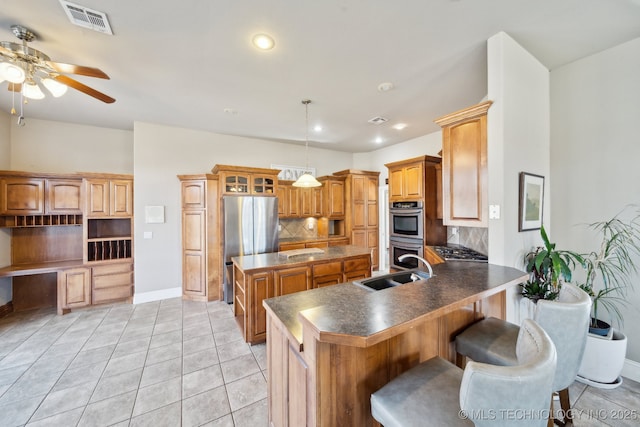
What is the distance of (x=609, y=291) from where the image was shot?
83.3 inches

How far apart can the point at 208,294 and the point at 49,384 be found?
6.63 feet

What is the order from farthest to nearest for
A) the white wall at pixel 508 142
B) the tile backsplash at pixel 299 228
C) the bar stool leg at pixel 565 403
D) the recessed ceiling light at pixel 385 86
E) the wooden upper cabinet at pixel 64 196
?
the tile backsplash at pixel 299 228, the wooden upper cabinet at pixel 64 196, the recessed ceiling light at pixel 385 86, the white wall at pixel 508 142, the bar stool leg at pixel 565 403

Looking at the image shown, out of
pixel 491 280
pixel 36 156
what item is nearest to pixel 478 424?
pixel 491 280

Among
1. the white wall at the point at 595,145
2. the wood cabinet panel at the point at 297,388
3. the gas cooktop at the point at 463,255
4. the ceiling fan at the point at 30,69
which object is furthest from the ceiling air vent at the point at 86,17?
the white wall at the point at 595,145

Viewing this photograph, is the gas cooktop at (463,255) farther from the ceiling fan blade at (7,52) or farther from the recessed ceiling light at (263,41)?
the ceiling fan blade at (7,52)

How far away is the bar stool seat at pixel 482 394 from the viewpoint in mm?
742

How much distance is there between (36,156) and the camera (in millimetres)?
3809

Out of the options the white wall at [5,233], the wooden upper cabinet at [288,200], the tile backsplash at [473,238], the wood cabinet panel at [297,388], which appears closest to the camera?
the wood cabinet panel at [297,388]

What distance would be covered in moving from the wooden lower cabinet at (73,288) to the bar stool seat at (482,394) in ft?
15.3

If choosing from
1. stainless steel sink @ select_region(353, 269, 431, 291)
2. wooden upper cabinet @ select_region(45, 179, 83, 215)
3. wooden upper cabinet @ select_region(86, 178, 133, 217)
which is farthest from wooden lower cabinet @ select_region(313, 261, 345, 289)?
wooden upper cabinet @ select_region(45, 179, 83, 215)

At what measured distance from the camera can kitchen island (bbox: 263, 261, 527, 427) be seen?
41.2 inches

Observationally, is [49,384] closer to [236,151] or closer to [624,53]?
[236,151]

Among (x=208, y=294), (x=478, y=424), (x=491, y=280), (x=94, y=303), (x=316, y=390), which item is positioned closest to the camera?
(x=478, y=424)

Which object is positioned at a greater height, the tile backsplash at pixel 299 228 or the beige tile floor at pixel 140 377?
the tile backsplash at pixel 299 228
